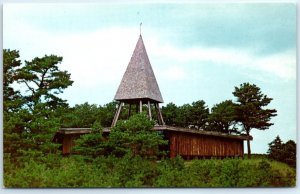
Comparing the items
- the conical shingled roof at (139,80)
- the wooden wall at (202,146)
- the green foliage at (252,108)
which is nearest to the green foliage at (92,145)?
the conical shingled roof at (139,80)

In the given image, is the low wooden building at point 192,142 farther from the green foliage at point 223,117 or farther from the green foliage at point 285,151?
the green foliage at point 285,151

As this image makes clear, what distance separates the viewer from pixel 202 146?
512 centimetres

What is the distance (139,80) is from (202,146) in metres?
0.81

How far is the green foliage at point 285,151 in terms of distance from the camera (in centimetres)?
489

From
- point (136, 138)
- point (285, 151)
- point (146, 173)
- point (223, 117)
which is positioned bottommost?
point (146, 173)

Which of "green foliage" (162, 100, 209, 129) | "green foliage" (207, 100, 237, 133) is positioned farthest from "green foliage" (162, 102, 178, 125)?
"green foliage" (207, 100, 237, 133)

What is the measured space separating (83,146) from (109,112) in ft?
1.25

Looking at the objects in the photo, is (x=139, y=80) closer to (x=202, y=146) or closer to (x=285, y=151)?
(x=202, y=146)

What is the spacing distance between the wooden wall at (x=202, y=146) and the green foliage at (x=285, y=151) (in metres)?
0.30

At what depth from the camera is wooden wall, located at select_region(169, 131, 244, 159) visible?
5.08m

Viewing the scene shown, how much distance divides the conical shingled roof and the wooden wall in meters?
0.40

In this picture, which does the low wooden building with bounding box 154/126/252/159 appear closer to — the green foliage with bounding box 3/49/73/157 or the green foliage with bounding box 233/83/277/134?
the green foliage with bounding box 233/83/277/134

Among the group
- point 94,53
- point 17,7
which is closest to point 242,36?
point 94,53

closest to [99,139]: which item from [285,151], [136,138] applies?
[136,138]
